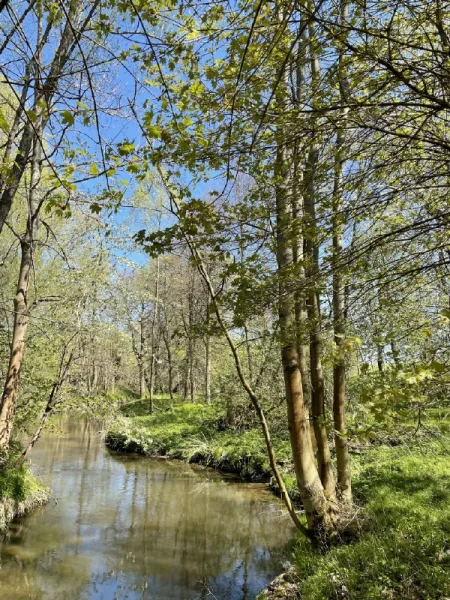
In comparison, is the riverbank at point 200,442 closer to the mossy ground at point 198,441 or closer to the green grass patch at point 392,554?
the mossy ground at point 198,441

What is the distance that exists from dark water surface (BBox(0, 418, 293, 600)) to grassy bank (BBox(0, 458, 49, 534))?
24cm

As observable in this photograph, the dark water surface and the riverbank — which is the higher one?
the riverbank

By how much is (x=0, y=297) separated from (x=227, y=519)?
278 inches

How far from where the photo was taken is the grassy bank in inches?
309

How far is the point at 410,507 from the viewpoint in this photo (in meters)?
6.47

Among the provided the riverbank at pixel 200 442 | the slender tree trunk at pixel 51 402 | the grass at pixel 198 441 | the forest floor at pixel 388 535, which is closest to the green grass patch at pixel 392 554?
the forest floor at pixel 388 535

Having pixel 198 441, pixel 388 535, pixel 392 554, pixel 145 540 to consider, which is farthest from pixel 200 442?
pixel 392 554

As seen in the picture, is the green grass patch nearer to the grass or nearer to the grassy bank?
the grass

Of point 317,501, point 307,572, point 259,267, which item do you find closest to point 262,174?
point 259,267

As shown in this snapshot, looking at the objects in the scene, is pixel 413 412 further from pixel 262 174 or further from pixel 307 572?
pixel 307 572

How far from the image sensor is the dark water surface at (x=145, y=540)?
620 centimetres

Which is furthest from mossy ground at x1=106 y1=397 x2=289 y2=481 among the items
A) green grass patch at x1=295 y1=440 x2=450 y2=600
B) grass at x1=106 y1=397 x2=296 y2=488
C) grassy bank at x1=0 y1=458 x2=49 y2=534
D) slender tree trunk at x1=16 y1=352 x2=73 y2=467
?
green grass patch at x1=295 y1=440 x2=450 y2=600

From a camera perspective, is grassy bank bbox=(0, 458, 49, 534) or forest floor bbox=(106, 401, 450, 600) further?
grassy bank bbox=(0, 458, 49, 534)

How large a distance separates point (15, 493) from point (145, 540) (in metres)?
2.57
